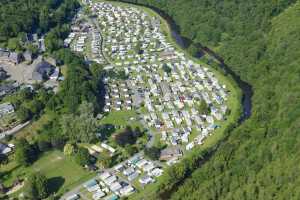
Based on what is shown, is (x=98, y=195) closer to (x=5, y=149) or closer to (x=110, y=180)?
(x=110, y=180)

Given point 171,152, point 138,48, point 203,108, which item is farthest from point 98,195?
point 138,48

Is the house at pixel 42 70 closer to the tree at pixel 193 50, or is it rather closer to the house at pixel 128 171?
the house at pixel 128 171

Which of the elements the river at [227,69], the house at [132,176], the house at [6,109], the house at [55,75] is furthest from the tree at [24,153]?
the river at [227,69]

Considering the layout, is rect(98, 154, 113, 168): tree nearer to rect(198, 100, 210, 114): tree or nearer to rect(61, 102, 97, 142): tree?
rect(61, 102, 97, 142): tree

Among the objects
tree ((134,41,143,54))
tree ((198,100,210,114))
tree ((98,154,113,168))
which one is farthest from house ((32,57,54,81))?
tree ((198,100,210,114))

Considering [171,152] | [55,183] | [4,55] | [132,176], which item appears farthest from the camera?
[4,55]

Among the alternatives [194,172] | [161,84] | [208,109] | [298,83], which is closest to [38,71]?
[161,84]
